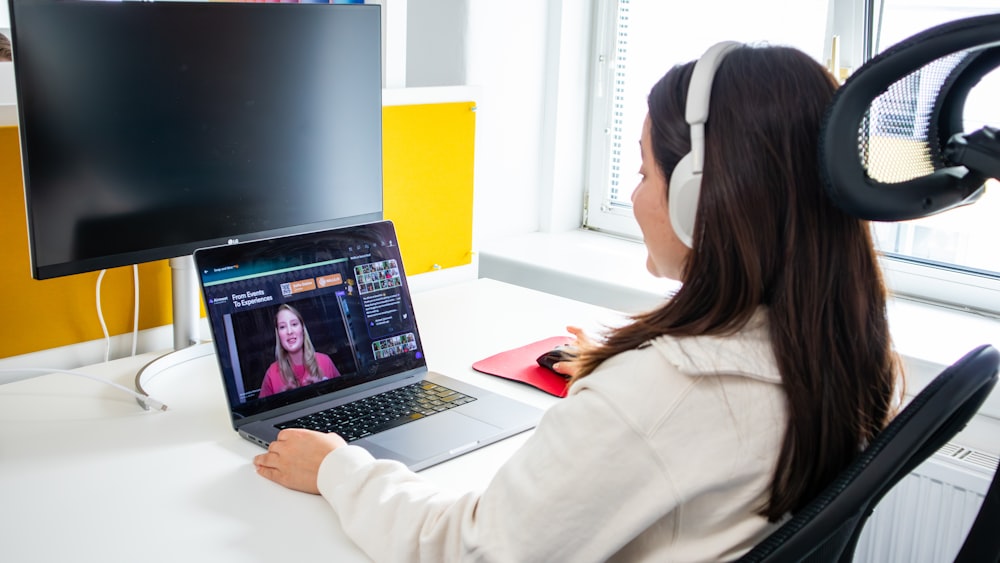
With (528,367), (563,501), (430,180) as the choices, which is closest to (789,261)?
(563,501)

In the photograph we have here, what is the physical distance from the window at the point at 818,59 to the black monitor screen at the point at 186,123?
0.85 meters

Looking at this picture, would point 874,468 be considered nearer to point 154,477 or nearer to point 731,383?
point 731,383

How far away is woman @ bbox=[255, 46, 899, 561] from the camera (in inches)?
29.8

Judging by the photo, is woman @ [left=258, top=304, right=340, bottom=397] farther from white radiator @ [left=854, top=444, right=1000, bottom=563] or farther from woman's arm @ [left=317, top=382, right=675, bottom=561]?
white radiator @ [left=854, top=444, right=1000, bottom=563]

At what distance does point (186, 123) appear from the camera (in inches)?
47.9

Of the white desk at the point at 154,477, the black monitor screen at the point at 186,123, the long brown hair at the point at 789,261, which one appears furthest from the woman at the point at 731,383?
the black monitor screen at the point at 186,123

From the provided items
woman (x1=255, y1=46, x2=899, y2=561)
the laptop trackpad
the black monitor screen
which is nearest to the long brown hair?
woman (x1=255, y1=46, x2=899, y2=561)

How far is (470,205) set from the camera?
6.24 ft

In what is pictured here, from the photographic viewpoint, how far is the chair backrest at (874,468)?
2.22 feet

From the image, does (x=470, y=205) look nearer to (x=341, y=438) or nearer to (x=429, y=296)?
(x=429, y=296)

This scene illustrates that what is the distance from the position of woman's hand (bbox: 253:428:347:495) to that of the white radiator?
1041 mm

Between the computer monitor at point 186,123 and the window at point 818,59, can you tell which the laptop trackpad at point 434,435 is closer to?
the computer monitor at point 186,123

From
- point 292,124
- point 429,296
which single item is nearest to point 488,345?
point 429,296

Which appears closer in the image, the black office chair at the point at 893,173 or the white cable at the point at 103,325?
the black office chair at the point at 893,173
